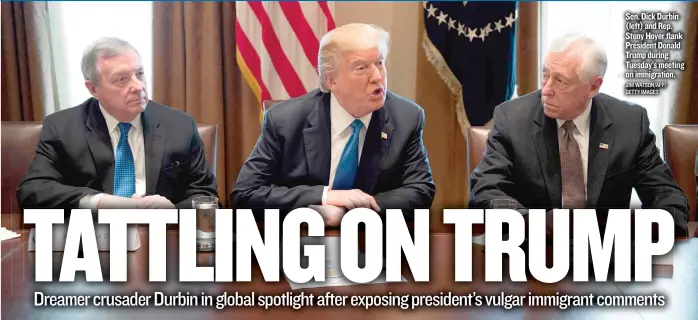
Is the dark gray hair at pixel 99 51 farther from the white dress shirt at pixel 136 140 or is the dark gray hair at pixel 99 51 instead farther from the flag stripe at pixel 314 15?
the flag stripe at pixel 314 15

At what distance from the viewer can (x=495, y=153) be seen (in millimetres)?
2359

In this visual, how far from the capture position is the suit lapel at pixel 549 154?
7.63ft

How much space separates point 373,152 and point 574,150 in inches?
25.1

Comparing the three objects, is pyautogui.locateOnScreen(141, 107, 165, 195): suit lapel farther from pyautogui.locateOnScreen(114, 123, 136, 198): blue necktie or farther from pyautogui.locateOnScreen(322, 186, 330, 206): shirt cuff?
pyautogui.locateOnScreen(322, 186, 330, 206): shirt cuff

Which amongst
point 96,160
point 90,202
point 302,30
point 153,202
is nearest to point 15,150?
point 96,160

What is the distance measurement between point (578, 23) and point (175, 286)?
2879mm

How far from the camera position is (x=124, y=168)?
2398 mm

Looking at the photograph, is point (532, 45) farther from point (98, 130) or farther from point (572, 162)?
point (98, 130)

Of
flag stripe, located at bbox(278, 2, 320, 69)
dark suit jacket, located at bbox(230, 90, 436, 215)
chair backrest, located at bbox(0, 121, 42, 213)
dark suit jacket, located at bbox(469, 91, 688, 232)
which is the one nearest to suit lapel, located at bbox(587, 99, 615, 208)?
dark suit jacket, located at bbox(469, 91, 688, 232)

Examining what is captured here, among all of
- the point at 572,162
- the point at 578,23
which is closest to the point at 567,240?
the point at 572,162

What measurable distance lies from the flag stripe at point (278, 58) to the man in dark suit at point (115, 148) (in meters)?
1.07

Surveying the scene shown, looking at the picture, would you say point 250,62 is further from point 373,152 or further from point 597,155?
point 597,155

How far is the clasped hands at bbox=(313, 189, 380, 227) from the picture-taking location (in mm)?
2158

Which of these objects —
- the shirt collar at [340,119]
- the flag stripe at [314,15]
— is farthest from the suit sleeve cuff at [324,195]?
the flag stripe at [314,15]
